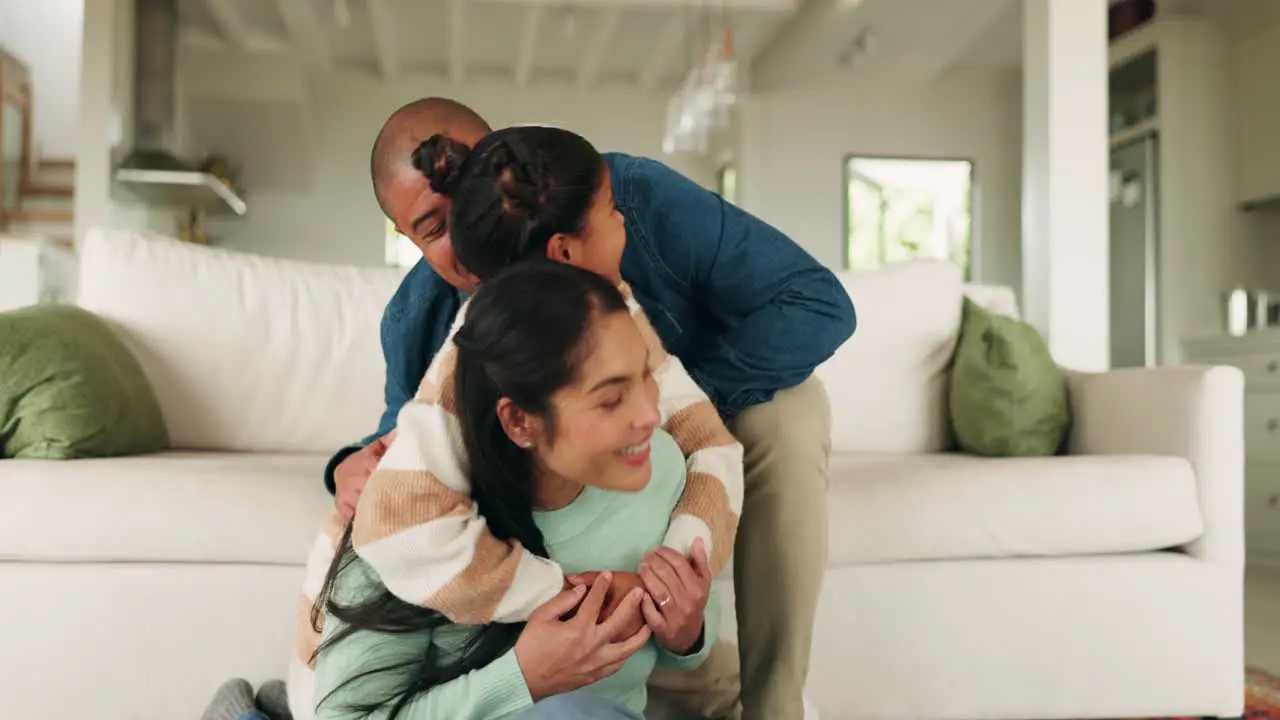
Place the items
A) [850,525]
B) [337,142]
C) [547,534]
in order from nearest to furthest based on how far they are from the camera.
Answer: [547,534] → [850,525] → [337,142]

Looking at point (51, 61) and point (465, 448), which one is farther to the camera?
point (51, 61)

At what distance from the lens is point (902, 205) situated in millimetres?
7773

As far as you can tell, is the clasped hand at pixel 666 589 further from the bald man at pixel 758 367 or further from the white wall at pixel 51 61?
the white wall at pixel 51 61

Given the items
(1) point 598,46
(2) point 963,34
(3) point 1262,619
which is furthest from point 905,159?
(3) point 1262,619

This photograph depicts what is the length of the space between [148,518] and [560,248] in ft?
3.19

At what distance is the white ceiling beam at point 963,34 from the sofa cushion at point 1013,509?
4.48m

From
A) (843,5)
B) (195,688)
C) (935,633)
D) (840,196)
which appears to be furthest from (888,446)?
(840,196)

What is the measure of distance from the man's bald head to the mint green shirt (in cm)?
34

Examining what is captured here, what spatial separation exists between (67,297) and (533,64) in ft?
12.7

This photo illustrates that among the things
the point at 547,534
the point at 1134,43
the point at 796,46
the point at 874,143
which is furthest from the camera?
the point at 874,143

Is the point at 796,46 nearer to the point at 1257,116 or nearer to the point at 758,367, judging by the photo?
the point at 1257,116

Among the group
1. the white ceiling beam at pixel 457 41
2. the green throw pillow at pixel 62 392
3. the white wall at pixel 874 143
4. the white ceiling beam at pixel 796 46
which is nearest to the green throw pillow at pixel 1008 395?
the green throw pillow at pixel 62 392

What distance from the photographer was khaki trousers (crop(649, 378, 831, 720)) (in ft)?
3.77

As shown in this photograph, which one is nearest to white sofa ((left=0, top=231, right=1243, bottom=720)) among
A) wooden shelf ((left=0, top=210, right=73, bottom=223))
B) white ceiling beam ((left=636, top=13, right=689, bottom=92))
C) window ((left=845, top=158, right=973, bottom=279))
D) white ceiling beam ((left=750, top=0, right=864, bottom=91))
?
white ceiling beam ((left=750, top=0, right=864, bottom=91))
